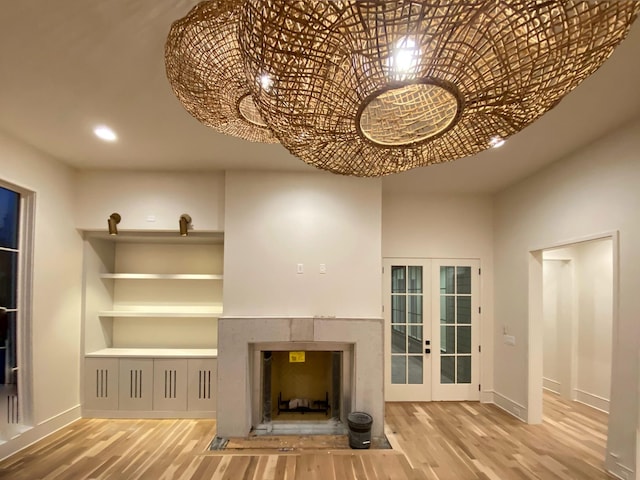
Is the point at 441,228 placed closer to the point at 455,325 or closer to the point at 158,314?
the point at 455,325

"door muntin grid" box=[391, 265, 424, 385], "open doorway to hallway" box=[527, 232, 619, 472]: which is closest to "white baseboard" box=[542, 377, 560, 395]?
"open doorway to hallway" box=[527, 232, 619, 472]

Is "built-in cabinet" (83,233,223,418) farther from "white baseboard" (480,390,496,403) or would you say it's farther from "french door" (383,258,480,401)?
"white baseboard" (480,390,496,403)

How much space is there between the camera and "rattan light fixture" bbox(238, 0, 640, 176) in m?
0.80

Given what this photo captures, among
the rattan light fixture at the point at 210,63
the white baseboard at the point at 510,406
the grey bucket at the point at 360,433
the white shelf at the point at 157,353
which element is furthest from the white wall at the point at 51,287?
the white baseboard at the point at 510,406

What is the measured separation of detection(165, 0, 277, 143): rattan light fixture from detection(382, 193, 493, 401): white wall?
392 centimetres

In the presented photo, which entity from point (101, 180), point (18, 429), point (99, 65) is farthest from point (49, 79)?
point (18, 429)

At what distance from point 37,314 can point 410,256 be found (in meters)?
4.49

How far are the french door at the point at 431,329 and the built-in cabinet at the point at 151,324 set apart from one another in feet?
7.96

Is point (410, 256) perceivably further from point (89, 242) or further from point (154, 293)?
point (89, 242)

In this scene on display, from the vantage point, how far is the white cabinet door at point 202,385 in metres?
4.29

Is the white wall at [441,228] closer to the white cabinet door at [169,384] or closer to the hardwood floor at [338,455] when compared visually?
the hardwood floor at [338,455]

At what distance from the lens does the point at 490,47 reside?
0.86 meters

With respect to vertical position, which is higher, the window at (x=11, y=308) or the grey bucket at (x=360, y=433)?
the window at (x=11, y=308)

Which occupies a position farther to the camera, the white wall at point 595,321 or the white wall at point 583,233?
the white wall at point 595,321
